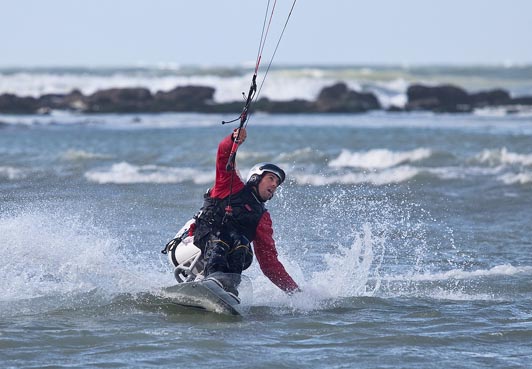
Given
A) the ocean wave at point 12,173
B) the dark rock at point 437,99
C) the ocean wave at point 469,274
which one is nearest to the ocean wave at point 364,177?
the ocean wave at point 12,173

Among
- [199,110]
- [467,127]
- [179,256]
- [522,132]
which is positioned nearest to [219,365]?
[179,256]

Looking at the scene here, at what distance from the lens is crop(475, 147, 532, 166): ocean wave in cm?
2295

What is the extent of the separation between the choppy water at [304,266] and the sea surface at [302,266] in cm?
2

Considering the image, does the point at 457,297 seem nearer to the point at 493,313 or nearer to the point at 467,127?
the point at 493,313

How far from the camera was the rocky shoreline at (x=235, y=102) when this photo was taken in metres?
46.5

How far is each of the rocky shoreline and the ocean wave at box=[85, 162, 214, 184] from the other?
23402 millimetres

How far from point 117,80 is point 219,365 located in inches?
2442

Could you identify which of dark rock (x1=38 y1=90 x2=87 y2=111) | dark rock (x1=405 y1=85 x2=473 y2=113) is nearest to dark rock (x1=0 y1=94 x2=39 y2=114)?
dark rock (x1=38 y1=90 x2=87 y2=111)

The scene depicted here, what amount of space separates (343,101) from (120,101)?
399 inches

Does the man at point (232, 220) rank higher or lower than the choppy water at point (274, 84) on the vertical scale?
lower

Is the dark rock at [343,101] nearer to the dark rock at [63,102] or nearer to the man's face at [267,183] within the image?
the dark rock at [63,102]

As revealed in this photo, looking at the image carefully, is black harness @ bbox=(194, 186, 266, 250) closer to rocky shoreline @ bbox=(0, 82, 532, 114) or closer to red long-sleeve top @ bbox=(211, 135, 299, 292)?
red long-sleeve top @ bbox=(211, 135, 299, 292)

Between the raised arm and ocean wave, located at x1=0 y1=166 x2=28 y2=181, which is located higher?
ocean wave, located at x1=0 y1=166 x2=28 y2=181

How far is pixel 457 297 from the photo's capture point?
1026cm
